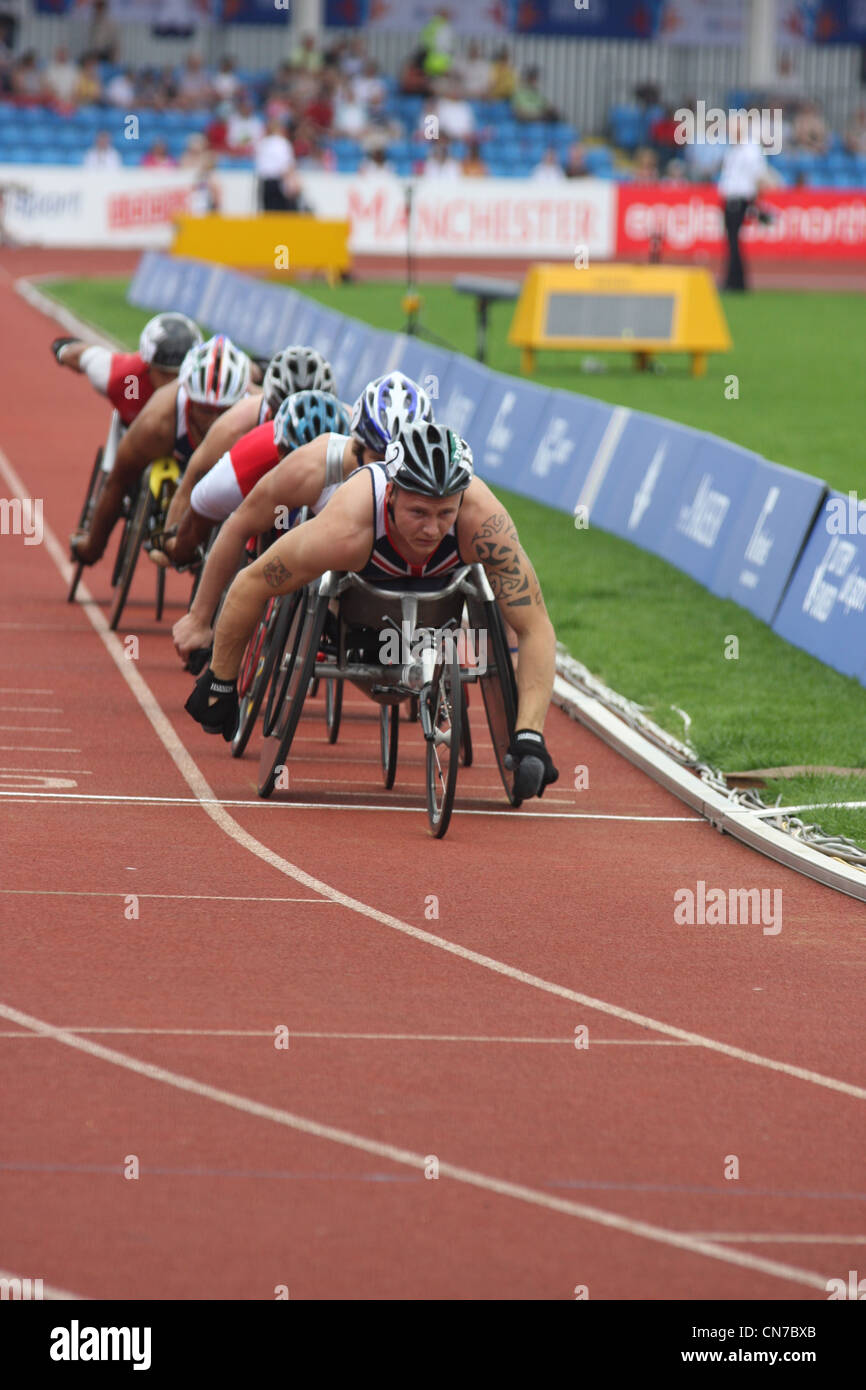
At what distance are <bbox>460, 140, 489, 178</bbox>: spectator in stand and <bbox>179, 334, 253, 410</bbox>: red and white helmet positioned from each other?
107 feet

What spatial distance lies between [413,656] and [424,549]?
45cm

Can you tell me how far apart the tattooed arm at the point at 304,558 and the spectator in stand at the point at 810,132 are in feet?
133

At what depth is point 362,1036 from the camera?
6762 millimetres

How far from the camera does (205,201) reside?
133 feet

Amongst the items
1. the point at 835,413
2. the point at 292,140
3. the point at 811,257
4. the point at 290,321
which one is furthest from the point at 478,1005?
the point at 811,257

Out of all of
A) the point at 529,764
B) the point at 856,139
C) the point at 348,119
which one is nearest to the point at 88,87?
the point at 348,119

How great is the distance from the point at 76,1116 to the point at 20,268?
114ft

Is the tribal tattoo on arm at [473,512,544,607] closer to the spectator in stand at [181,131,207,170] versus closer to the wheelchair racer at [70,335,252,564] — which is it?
the wheelchair racer at [70,335,252,564]

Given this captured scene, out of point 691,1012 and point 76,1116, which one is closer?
point 76,1116

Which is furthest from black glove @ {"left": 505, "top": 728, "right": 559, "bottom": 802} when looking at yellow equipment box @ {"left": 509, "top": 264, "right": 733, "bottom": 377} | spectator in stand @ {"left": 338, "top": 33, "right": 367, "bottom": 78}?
spectator in stand @ {"left": 338, "top": 33, "right": 367, "bottom": 78}

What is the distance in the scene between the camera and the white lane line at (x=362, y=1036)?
666 cm

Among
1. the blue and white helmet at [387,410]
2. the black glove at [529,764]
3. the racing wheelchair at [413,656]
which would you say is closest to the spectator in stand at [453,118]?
the blue and white helmet at [387,410]
